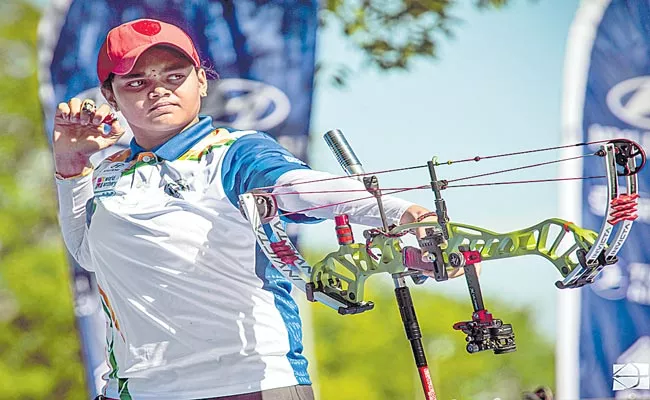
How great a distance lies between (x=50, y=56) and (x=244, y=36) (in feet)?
1.66

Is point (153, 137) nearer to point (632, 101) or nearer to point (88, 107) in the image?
point (88, 107)

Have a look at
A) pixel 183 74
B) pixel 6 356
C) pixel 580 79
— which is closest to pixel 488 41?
pixel 580 79

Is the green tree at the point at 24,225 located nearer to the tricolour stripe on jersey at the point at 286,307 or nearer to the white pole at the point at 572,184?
the tricolour stripe on jersey at the point at 286,307

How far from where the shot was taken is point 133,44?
7.61ft

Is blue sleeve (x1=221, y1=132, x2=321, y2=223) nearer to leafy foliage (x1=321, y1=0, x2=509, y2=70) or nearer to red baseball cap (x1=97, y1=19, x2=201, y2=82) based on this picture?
red baseball cap (x1=97, y1=19, x2=201, y2=82)

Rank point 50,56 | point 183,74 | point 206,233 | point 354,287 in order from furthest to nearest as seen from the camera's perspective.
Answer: point 50,56 < point 183,74 < point 206,233 < point 354,287

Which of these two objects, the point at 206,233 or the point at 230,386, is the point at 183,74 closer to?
the point at 206,233

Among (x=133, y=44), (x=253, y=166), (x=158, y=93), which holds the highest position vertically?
(x=133, y=44)

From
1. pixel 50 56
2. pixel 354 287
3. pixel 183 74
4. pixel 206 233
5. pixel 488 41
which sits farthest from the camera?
pixel 488 41

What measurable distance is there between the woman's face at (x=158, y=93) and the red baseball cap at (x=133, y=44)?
0.06 ft

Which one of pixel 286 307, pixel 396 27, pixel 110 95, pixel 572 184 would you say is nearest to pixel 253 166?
pixel 286 307

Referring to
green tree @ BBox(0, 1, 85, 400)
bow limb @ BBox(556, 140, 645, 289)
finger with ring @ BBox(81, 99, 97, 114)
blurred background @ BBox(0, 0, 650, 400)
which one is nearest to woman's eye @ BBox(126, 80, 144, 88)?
finger with ring @ BBox(81, 99, 97, 114)

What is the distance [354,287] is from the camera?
6.70 feet

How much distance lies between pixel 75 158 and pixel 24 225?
1.33 ft
